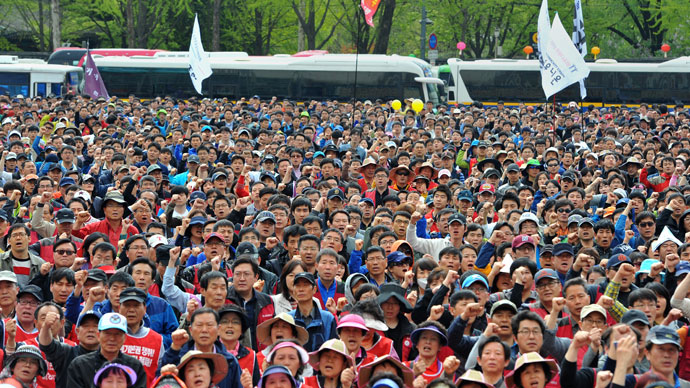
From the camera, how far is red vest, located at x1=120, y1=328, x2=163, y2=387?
7.10 meters

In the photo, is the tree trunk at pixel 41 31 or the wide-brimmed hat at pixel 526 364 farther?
the tree trunk at pixel 41 31

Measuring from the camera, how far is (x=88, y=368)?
21.9 feet

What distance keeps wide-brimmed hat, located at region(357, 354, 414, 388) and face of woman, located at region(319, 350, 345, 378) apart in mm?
134

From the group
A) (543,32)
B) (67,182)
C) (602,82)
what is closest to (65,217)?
(67,182)

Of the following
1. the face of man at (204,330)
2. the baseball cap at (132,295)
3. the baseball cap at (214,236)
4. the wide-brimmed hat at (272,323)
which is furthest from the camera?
the baseball cap at (214,236)

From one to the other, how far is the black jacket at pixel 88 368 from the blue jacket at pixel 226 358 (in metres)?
0.25

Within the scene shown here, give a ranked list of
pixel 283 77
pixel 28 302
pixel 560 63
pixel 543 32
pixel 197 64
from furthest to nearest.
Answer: pixel 283 77 → pixel 197 64 → pixel 543 32 → pixel 560 63 → pixel 28 302

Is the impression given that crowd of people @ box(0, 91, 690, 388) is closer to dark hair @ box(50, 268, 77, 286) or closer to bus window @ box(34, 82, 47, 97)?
dark hair @ box(50, 268, 77, 286)

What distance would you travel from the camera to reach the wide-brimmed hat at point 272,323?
23.8ft

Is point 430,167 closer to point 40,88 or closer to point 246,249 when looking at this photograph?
point 246,249

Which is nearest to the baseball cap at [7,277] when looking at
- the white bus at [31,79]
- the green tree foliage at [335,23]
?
the white bus at [31,79]

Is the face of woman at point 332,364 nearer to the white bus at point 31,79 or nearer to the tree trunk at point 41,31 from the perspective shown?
the white bus at point 31,79

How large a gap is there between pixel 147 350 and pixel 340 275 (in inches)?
95.2

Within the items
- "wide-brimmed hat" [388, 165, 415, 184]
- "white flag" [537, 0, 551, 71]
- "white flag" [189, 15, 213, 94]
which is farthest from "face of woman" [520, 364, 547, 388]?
"white flag" [189, 15, 213, 94]
